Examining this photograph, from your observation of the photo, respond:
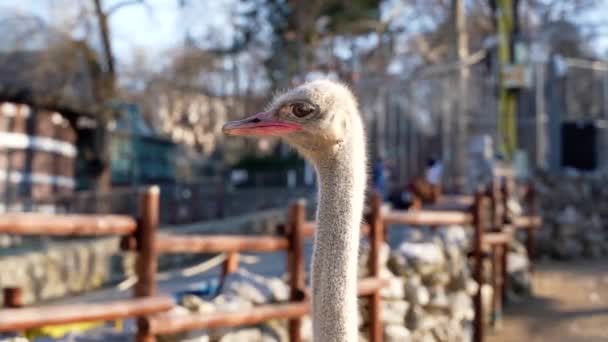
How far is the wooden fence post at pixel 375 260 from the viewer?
165 inches

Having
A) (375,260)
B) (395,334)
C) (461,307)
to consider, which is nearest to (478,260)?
(461,307)

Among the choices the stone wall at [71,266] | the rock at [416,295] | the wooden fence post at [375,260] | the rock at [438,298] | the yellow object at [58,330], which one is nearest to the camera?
the yellow object at [58,330]

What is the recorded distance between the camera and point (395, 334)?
4.89m

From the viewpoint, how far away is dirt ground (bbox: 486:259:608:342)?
Answer: 6236mm

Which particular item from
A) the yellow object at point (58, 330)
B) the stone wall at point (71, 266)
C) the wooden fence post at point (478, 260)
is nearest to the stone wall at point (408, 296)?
the wooden fence post at point (478, 260)

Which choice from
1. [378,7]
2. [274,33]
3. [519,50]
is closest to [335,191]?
[519,50]

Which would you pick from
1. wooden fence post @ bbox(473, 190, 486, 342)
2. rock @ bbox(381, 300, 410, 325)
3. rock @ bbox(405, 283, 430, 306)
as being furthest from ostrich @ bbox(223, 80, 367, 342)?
wooden fence post @ bbox(473, 190, 486, 342)

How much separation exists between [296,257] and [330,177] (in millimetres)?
2018

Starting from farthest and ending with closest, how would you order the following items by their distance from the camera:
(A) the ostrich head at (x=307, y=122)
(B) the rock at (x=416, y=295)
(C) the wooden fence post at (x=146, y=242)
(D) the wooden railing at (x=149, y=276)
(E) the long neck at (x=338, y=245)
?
(B) the rock at (x=416, y=295), (C) the wooden fence post at (x=146, y=242), (D) the wooden railing at (x=149, y=276), (A) the ostrich head at (x=307, y=122), (E) the long neck at (x=338, y=245)

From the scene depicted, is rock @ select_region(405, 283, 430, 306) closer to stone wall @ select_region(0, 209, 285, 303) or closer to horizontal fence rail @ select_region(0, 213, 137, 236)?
horizontal fence rail @ select_region(0, 213, 137, 236)

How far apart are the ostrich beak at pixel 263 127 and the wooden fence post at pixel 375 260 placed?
8.05 feet

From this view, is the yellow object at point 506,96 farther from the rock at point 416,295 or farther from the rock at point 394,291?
the rock at point 394,291

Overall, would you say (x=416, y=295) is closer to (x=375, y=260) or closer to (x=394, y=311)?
(x=394, y=311)

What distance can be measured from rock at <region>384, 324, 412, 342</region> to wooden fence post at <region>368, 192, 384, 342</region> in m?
0.57
